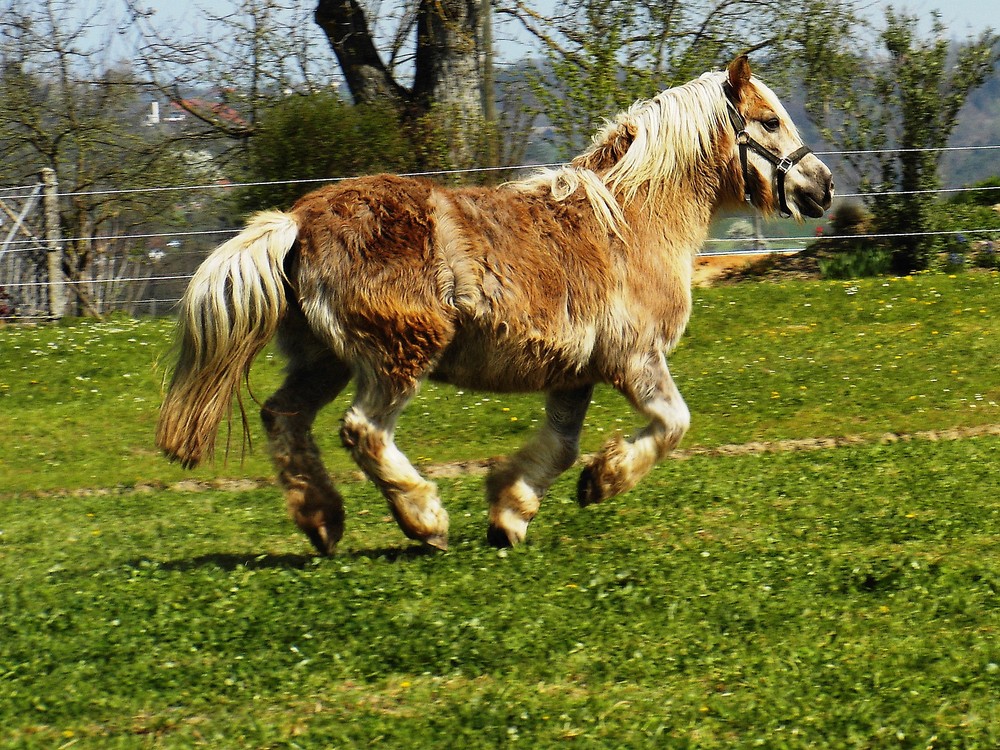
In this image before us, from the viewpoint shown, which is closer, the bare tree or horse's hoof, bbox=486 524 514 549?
horse's hoof, bbox=486 524 514 549

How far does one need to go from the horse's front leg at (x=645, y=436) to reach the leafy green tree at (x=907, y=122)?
11096mm

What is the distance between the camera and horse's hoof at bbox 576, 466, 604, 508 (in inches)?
242

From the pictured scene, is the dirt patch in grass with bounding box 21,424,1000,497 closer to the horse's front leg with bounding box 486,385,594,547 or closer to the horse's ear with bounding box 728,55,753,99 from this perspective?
the horse's front leg with bounding box 486,385,594,547

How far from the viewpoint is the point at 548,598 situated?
547 cm

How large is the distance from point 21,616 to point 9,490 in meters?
3.86

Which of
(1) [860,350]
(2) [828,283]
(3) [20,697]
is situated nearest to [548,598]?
(3) [20,697]

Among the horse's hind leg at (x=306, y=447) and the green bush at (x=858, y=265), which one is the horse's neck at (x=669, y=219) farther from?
the green bush at (x=858, y=265)

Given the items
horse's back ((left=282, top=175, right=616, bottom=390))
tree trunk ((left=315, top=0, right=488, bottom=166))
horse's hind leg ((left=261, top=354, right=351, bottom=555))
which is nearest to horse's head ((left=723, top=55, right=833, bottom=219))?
horse's back ((left=282, top=175, right=616, bottom=390))

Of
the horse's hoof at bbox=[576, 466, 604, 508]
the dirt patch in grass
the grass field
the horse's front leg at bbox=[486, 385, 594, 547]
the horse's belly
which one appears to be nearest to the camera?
the grass field

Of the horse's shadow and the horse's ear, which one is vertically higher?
the horse's ear

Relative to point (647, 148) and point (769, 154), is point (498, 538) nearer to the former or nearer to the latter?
point (647, 148)

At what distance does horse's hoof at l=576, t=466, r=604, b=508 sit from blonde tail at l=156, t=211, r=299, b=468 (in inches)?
64.7

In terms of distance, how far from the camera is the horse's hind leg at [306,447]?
235 inches

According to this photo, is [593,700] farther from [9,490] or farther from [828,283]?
[828,283]
